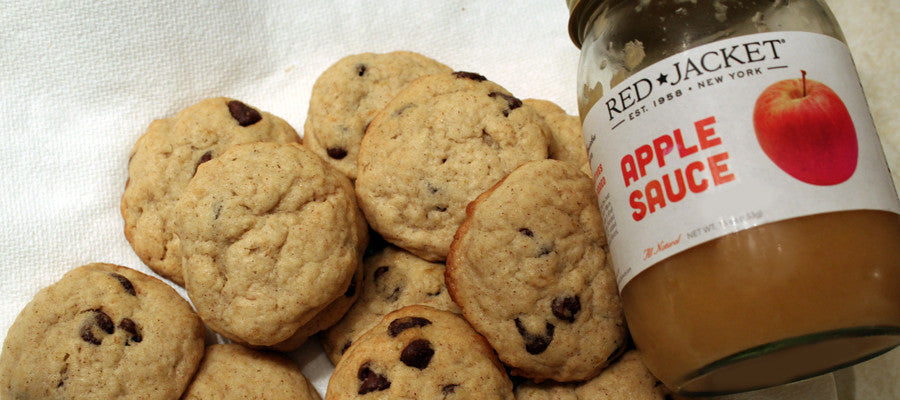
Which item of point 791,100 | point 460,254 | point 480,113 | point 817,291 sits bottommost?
point 817,291

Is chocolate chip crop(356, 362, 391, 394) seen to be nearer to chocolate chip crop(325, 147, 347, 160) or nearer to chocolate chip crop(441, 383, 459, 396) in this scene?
chocolate chip crop(441, 383, 459, 396)

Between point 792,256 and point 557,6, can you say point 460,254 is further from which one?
point 557,6

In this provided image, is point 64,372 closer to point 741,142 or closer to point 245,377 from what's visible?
point 245,377

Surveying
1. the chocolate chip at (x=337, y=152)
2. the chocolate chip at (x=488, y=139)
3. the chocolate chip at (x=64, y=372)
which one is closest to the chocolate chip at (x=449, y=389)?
the chocolate chip at (x=488, y=139)

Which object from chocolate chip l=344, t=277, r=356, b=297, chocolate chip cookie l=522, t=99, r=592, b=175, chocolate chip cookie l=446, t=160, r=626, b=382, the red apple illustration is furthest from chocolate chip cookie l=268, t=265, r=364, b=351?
the red apple illustration

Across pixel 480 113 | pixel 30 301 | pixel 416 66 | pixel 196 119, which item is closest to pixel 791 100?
pixel 480 113

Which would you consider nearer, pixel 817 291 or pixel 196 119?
pixel 817 291
